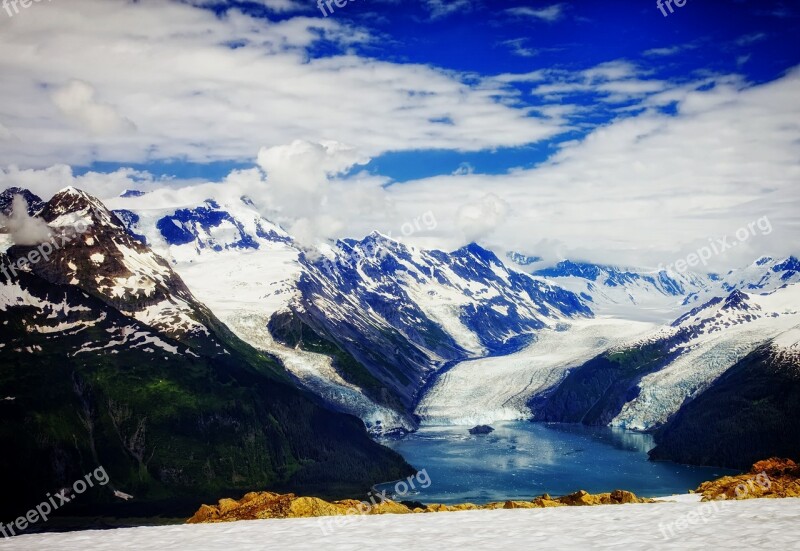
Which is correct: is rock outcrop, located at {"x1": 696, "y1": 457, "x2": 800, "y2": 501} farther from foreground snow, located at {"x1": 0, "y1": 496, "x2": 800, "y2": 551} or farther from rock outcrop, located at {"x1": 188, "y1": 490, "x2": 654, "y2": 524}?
foreground snow, located at {"x1": 0, "y1": 496, "x2": 800, "y2": 551}

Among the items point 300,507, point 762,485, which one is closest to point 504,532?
point 300,507

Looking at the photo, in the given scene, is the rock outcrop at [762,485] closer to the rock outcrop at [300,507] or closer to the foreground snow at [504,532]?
the rock outcrop at [300,507]

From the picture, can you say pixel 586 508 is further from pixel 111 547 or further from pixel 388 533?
pixel 111 547

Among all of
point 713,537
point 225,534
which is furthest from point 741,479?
point 225,534

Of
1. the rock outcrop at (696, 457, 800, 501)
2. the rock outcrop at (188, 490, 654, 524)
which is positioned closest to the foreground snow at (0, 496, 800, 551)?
the rock outcrop at (188, 490, 654, 524)

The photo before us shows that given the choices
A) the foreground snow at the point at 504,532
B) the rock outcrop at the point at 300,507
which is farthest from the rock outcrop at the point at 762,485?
the foreground snow at the point at 504,532

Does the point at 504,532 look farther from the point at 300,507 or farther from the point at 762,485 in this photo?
the point at 762,485
